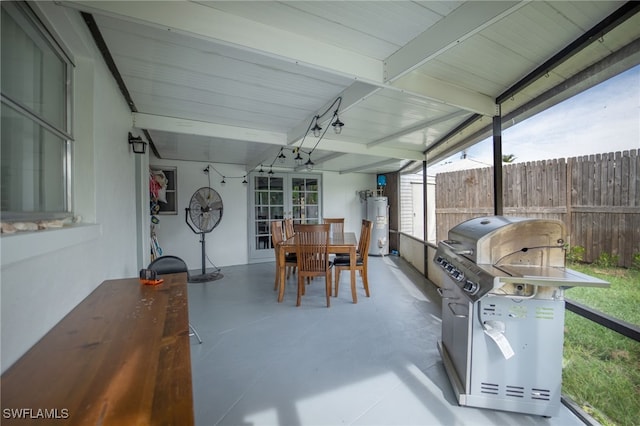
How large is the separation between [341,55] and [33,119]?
62.0 inches

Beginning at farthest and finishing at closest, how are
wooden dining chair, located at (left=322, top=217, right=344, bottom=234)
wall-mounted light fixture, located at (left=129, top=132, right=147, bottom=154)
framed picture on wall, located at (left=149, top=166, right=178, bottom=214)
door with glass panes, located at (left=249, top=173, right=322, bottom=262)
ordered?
1. door with glass panes, located at (left=249, top=173, right=322, bottom=262)
2. wooden dining chair, located at (left=322, top=217, right=344, bottom=234)
3. framed picture on wall, located at (left=149, top=166, right=178, bottom=214)
4. wall-mounted light fixture, located at (left=129, top=132, right=147, bottom=154)

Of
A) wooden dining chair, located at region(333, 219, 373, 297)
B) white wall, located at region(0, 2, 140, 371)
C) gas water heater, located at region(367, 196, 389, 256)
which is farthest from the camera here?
gas water heater, located at region(367, 196, 389, 256)

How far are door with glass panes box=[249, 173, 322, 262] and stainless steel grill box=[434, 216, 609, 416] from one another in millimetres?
4718

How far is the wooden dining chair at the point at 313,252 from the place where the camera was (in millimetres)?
3156

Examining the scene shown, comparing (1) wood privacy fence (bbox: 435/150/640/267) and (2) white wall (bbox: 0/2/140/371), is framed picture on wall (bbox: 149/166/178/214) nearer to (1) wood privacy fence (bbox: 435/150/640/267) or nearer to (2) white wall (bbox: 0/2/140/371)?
(2) white wall (bbox: 0/2/140/371)

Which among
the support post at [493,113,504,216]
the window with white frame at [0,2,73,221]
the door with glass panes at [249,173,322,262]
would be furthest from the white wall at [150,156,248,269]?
the support post at [493,113,504,216]

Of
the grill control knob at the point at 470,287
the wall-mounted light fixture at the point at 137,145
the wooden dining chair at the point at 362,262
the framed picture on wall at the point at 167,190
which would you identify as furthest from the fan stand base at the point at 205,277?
the grill control knob at the point at 470,287

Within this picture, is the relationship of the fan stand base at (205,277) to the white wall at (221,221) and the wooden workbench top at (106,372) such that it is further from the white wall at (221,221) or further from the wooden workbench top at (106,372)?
the wooden workbench top at (106,372)

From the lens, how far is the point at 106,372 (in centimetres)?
73

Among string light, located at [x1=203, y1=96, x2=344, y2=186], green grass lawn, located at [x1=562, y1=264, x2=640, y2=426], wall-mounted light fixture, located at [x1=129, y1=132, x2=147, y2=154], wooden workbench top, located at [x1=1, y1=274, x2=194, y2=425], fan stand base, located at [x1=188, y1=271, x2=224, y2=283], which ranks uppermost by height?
string light, located at [x1=203, y1=96, x2=344, y2=186]

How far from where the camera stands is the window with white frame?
2.99 feet

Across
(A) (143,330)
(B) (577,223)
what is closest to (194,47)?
(A) (143,330)

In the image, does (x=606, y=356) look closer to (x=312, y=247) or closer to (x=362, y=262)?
(x=362, y=262)

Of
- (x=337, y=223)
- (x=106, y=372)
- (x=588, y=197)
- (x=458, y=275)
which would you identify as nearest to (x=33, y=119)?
(x=106, y=372)
